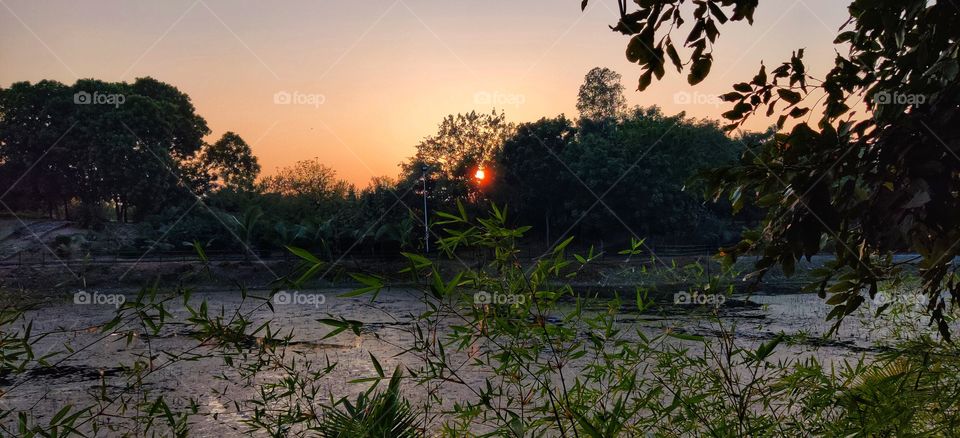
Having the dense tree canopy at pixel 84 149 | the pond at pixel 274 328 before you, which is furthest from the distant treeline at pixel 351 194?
the pond at pixel 274 328

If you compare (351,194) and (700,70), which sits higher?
→ (351,194)

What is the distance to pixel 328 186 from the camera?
47625 millimetres

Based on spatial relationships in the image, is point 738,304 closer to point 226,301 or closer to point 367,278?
point 226,301

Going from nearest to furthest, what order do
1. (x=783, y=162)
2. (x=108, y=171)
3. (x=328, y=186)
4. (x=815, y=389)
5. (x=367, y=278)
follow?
(x=367, y=278), (x=783, y=162), (x=815, y=389), (x=108, y=171), (x=328, y=186)

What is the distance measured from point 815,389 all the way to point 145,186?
39.6 m

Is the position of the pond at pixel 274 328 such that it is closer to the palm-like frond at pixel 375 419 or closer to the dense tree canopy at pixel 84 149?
the palm-like frond at pixel 375 419

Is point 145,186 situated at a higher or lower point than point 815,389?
higher

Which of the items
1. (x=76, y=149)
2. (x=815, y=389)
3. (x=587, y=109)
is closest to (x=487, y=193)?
(x=587, y=109)

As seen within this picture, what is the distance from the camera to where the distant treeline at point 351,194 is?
3594 centimetres

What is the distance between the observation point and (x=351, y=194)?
131 ft

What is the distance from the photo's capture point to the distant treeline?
35.9 m

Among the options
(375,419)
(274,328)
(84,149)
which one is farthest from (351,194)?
(375,419)

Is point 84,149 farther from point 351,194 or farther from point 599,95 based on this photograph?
point 599,95

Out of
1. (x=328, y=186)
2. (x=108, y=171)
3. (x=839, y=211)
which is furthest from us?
(x=328, y=186)
